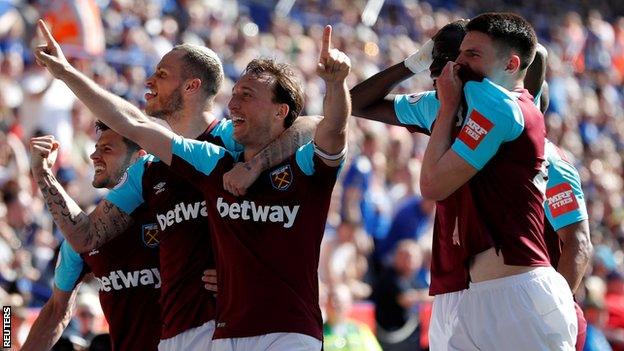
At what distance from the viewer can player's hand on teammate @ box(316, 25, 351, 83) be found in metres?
5.06

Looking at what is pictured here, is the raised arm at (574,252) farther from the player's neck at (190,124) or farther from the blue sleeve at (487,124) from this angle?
the player's neck at (190,124)

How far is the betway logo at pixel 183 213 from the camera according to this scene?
5.75m

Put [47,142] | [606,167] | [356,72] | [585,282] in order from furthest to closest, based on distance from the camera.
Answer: [606,167] < [356,72] < [585,282] < [47,142]

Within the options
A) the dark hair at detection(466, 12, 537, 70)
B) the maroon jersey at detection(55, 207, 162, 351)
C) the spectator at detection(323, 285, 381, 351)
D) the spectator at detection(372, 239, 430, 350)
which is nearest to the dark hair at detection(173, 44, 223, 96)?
the maroon jersey at detection(55, 207, 162, 351)

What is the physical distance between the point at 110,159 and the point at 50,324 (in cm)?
98

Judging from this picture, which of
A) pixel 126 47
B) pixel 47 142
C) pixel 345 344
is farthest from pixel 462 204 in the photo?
pixel 126 47

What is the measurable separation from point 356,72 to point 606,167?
470 centimetres

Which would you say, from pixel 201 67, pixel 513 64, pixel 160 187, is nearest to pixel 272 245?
pixel 160 187

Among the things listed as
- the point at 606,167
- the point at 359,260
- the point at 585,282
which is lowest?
the point at 606,167

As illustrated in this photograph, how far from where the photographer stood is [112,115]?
214 inches

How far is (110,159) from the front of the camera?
6359 millimetres

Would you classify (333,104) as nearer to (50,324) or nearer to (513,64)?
(513,64)

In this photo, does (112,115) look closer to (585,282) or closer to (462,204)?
(462,204)
